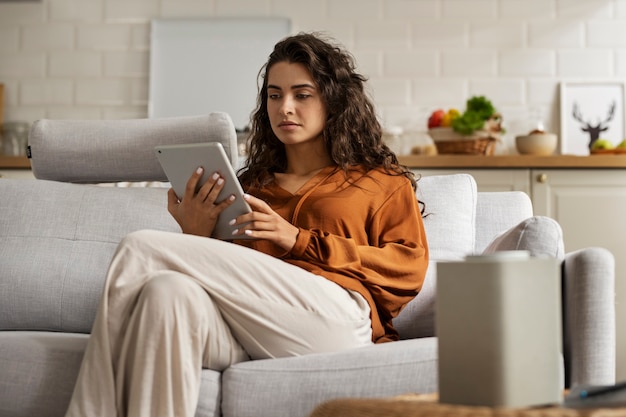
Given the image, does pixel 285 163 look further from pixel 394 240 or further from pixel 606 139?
pixel 606 139

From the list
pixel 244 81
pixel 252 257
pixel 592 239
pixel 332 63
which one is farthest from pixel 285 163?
pixel 244 81

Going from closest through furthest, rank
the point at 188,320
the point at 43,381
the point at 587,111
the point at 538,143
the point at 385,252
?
the point at 188,320 → the point at 43,381 → the point at 385,252 → the point at 538,143 → the point at 587,111

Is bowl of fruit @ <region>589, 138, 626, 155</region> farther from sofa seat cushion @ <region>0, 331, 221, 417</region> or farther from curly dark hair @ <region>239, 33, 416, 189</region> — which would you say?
sofa seat cushion @ <region>0, 331, 221, 417</region>

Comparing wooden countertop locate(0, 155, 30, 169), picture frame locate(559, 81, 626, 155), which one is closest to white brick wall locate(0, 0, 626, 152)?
picture frame locate(559, 81, 626, 155)

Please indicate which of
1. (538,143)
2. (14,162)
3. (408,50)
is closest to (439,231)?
(538,143)

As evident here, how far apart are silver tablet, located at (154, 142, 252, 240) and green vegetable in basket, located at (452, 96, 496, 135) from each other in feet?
6.92

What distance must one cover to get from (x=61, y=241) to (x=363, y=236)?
0.86 meters

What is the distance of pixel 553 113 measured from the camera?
4.59 m

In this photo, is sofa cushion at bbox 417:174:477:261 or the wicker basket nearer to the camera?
sofa cushion at bbox 417:174:477:261

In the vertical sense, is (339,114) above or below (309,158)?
above

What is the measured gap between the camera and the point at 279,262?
75.5 inches

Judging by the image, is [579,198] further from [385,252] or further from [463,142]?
[385,252]

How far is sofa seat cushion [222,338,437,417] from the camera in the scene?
1783 millimetres

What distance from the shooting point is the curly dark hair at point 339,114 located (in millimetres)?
2416
